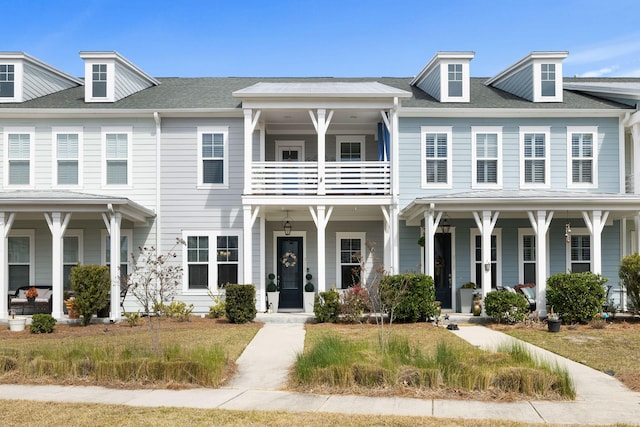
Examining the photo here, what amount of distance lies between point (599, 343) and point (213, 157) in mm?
11934

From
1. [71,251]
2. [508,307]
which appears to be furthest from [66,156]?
[508,307]

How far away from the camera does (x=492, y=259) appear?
2048 cm

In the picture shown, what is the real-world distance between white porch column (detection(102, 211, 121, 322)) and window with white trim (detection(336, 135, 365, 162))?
7.43m

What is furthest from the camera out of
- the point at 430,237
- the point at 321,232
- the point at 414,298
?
the point at 321,232

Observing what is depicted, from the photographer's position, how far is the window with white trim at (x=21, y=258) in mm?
19984

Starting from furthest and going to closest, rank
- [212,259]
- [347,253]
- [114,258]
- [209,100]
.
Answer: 1. [347,253]
2. [209,100]
3. [212,259]
4. [114,258]

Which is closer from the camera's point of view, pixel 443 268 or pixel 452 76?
pixel 443 268

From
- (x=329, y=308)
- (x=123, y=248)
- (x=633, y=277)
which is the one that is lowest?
(x=329, y=308)

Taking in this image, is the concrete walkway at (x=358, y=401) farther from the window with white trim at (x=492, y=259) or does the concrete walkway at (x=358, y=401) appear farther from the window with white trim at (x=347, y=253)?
the window with white trim at (x=347, y=253)

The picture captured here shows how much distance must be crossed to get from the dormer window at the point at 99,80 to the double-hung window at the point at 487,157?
11712 millimetres

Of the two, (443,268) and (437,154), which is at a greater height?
(437,154)

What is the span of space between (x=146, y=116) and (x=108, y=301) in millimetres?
5702

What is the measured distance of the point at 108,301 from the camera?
18109mm

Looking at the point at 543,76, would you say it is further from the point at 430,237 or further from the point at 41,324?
the point at 41,324
